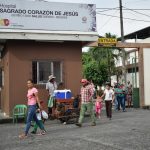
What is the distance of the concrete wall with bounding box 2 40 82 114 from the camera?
61.0 feet

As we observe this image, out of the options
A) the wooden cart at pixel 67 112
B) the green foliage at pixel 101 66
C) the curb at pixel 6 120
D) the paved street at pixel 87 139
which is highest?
the green foliage at pixel 101 66

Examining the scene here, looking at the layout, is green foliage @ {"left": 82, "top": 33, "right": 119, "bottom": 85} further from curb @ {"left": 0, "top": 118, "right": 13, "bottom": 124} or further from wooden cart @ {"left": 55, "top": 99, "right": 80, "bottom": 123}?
wooden cart @ {"left": 55, "top": 99, "right": 80, "bottom": 123}

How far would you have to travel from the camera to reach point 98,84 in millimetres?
54188

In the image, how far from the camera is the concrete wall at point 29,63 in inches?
732

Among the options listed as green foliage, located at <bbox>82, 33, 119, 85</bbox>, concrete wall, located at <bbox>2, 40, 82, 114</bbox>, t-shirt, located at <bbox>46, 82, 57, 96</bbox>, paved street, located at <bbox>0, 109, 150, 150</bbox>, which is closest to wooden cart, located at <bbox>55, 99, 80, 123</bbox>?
t-shirt, located at <bbox>46, 82, 57, 96</bbox>

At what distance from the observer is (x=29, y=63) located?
18.9 metres

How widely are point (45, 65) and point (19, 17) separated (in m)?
2.45

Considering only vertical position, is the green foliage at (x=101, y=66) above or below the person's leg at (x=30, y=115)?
above

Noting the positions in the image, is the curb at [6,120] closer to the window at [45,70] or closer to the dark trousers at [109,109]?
the window at [45,70]

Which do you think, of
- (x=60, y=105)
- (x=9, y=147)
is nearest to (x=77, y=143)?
(x=9, y=147)

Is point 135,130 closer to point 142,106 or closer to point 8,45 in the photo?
point 8,45

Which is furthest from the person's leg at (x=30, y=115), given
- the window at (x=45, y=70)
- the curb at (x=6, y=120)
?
the window at (x=45, y=70)

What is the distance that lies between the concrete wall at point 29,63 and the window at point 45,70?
0.69 ft

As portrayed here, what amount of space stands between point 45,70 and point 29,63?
0.83 metres
